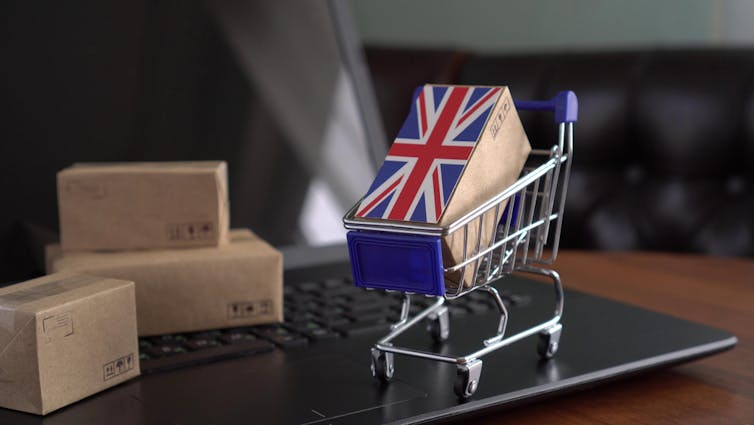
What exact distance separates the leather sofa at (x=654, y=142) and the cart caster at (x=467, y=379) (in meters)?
1.12

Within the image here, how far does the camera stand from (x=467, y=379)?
23.0 inches

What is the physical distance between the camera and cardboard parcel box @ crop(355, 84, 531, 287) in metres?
0.56

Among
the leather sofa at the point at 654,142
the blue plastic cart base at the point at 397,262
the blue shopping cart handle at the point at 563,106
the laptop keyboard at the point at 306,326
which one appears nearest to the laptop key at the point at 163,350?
the laptop keyboard at the point at 306,326

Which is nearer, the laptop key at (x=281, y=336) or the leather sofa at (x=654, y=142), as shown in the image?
the laptop key at (x=281, y=336)

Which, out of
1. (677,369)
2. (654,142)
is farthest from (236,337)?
(654,142)

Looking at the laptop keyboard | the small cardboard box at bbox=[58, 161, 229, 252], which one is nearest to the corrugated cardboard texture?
the laptop keyboard

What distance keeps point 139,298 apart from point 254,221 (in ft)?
1.02

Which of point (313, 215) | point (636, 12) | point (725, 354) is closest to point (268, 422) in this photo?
point (725, 354)

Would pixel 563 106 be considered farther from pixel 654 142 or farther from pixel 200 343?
pixel 654 142

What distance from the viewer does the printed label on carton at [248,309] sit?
812 millimetres

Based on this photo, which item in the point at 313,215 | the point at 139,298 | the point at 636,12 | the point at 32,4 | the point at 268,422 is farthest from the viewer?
the point at 636,12

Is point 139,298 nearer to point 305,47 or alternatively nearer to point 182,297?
point 182,297

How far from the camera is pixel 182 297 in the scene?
31.2 inches

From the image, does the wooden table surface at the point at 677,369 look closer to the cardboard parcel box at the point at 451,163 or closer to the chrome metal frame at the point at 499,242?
the chrome metal frame at the point at 499,242
